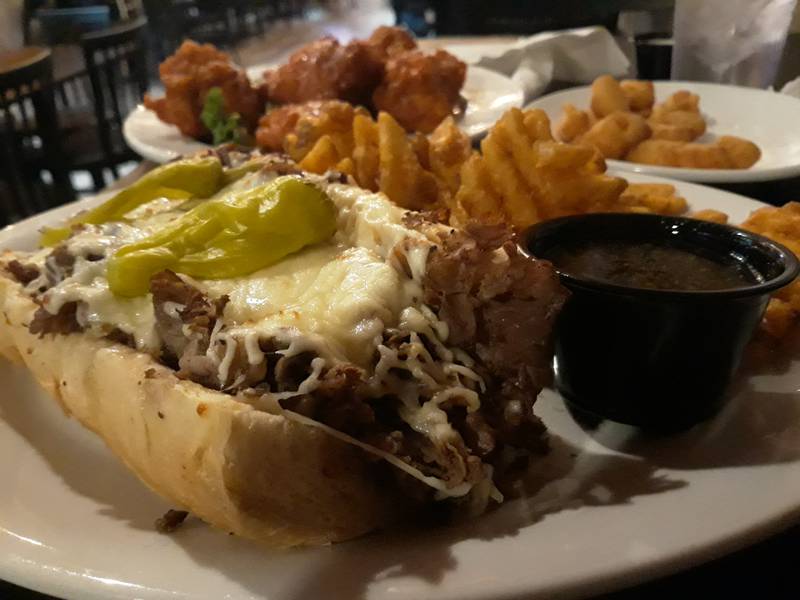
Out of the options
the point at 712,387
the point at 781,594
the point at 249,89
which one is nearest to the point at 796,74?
the point at 249,89

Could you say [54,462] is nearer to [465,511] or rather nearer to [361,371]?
[361,371]

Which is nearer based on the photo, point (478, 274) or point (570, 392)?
point (478, 274)

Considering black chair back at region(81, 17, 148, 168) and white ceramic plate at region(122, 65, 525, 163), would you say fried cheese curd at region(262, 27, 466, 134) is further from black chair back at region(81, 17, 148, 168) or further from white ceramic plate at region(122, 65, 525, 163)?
black chair back at region(81, 17, 148, 168)

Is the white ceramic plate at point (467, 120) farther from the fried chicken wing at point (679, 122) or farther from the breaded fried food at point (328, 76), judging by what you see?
the fried chicken wing at point (679, 122)

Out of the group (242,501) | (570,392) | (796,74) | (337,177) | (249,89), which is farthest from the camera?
(796,74)

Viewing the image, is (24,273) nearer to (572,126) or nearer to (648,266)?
(648,266)

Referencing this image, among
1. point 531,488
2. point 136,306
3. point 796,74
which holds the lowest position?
point 796,74


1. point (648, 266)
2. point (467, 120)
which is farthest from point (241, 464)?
point (467, 120)
